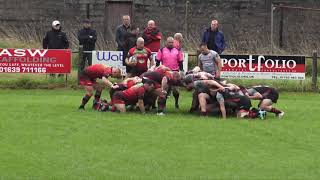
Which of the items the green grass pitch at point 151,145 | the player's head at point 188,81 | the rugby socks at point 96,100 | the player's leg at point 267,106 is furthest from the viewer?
the rugby socks at point 96,100

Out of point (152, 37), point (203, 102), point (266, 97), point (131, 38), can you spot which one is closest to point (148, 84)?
point (203, 102)

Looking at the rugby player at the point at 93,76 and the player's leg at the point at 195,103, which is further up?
the rugby player at the point at 93,76

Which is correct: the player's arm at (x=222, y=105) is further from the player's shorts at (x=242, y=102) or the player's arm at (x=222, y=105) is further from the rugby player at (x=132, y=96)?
the rugby player at (x=132, y=96)

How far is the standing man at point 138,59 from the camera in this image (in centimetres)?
1866

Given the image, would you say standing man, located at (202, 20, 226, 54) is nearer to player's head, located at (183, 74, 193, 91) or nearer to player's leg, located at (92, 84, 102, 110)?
player's head, located at (183, 74, 193, 91)

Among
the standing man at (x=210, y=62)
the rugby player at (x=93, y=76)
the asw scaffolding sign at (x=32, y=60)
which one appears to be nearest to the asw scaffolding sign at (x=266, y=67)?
the asw scaffolding sign at (x=32, y=60)

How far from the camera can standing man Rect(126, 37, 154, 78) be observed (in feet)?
61.2

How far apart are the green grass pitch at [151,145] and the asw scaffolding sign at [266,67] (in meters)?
4.97

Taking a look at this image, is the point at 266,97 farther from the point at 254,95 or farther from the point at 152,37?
the point at 152,37

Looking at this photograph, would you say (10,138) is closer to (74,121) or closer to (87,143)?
(87,143)

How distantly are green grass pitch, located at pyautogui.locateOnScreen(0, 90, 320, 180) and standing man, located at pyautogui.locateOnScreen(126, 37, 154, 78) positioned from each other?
1366 mm

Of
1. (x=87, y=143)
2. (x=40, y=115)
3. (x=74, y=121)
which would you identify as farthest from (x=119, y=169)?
(x=40, y=115)

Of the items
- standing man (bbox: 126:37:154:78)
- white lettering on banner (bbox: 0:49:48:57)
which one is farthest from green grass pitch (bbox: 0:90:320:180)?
white lettering on banner (bbox: 0:49:48:57)

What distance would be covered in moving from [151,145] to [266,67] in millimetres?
10809
